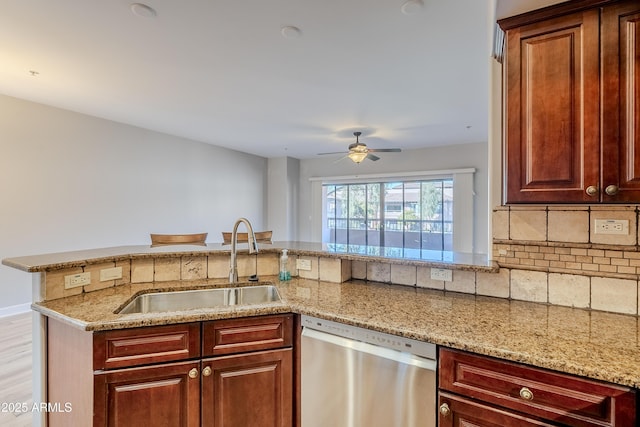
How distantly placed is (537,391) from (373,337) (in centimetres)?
56

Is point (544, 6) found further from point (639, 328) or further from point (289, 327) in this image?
point (289, 327)

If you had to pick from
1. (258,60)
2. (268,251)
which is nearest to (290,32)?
(258,60)

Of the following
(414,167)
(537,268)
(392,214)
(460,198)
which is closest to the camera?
(537,268)

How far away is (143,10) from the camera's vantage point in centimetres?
193

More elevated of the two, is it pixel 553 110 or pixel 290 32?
pixel 290 32

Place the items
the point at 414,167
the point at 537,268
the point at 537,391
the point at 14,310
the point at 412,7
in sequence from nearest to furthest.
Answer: the point at 537,391 → the point at 537,268 → the point at 412,7 → the point at 14,310 → the point at 414,167

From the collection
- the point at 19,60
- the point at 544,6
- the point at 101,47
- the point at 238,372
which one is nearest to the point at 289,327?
the point at 238,372

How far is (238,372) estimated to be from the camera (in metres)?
1.40

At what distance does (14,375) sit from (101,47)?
8.80 feet

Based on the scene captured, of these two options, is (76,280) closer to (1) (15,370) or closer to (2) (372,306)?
(2) (372,306)

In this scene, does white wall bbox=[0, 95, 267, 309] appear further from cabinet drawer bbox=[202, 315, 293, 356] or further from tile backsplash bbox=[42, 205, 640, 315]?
cabinet drawer bbox=[202, 315, 293, 356]

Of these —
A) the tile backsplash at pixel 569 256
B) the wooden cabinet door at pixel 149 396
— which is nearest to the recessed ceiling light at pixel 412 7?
the tile backsplash at pixel 569 256

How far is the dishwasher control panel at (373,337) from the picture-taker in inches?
46.1

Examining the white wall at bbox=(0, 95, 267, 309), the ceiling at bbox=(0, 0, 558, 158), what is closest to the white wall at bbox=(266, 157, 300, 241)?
the white wall at bbox=(0, 95, 267, 309)
